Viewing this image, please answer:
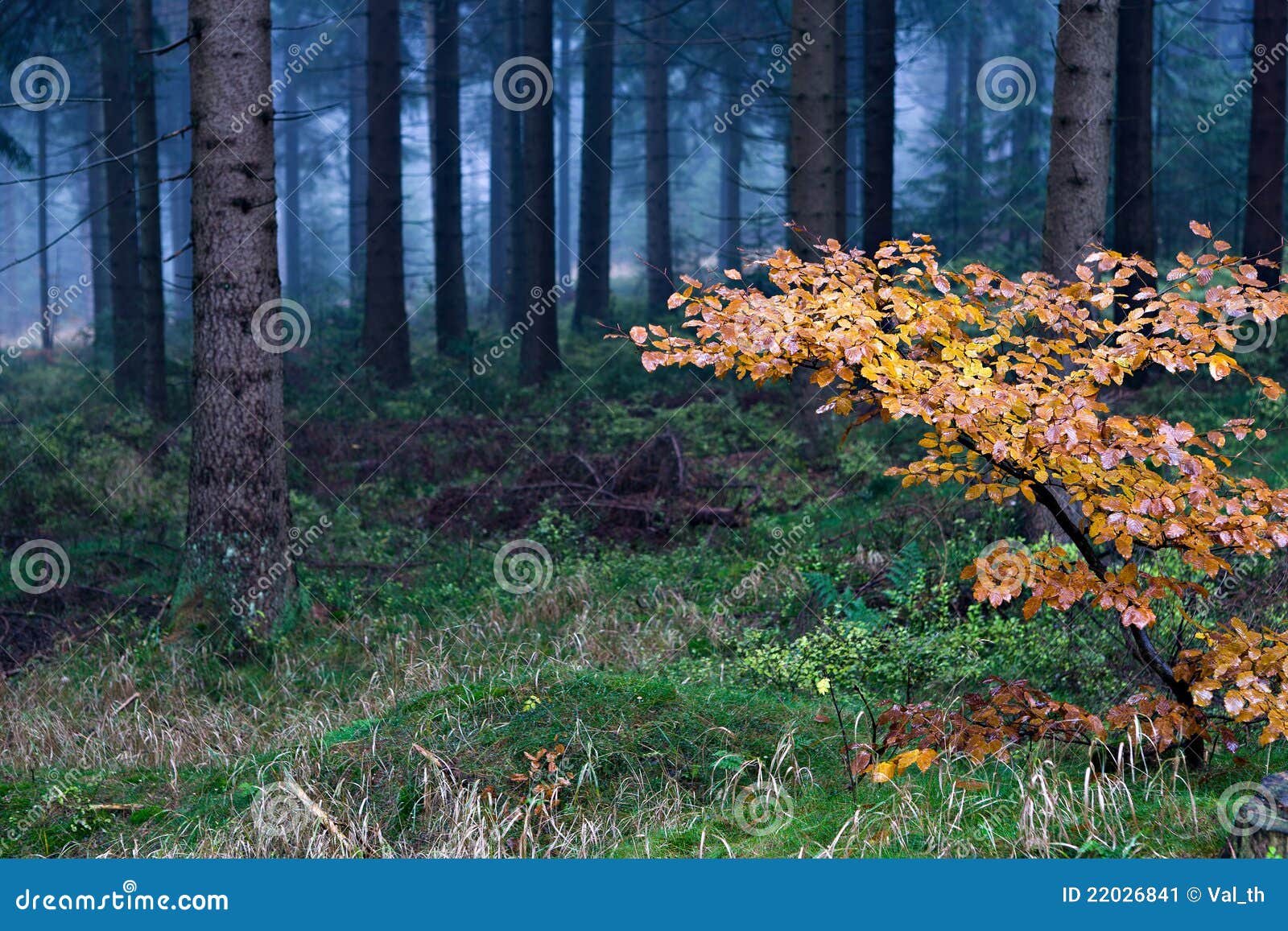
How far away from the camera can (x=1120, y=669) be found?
5.58m

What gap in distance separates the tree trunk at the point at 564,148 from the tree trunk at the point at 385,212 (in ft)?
50.5

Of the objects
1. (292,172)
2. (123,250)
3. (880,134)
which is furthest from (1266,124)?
(292,172)

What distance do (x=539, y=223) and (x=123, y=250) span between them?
6.37 m

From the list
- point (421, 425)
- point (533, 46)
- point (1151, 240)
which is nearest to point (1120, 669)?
point (1151, 240)

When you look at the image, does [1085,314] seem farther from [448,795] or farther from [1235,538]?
[448,795]

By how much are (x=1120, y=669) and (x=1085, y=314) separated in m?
2.17

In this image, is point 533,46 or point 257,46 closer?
point 257,46
